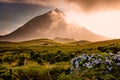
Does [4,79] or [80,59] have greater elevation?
[80,59]

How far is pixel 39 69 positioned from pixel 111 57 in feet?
21.7

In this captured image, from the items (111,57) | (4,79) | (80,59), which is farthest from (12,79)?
(111,57)

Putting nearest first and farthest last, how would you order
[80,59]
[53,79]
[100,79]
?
[100,79]
[80,59]
[53,79]

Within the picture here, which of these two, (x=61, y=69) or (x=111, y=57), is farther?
(x=61, y=69)

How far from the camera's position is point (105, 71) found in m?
15.0

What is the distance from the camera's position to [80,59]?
16.9m

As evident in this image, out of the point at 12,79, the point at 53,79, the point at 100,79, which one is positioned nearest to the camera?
the point at 100,79

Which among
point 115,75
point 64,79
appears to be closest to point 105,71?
point 115,75

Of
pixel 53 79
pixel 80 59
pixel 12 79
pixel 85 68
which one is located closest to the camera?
pixel 85 68

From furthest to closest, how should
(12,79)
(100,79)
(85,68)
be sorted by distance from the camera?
1. (12,79)
2. (85,68)
3. (100,79)

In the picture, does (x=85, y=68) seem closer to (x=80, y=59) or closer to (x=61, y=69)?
(x=80, y=59)

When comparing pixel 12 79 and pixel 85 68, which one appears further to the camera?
pixel 12 79

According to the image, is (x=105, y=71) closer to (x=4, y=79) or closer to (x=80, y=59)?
(x=80, y=59)

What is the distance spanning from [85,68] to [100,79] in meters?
1.40
